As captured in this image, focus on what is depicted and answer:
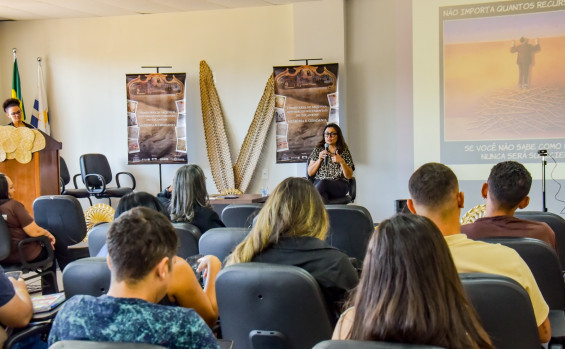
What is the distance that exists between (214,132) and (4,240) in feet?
13.2

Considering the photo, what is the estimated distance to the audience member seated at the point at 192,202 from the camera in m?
3.31

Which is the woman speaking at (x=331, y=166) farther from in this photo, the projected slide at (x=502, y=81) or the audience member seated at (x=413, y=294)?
the audience member seated at (x=413, y=294)

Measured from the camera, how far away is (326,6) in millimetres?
6816

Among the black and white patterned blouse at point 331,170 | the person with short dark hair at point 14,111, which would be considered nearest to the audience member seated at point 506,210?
the black and white patterned blouse at point 331,170

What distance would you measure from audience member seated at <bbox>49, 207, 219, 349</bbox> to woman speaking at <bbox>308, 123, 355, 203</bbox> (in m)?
3.85

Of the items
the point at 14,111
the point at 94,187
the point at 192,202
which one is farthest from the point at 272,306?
the point at 94,187

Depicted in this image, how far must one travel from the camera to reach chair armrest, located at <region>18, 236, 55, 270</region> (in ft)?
12.7

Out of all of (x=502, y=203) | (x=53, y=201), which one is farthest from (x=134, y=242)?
(x=53, y=201)

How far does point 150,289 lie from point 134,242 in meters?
0.13

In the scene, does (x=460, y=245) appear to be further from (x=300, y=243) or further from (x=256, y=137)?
(x=256, y=137)

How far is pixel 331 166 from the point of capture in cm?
545

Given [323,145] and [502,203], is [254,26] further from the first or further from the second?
[502,203]

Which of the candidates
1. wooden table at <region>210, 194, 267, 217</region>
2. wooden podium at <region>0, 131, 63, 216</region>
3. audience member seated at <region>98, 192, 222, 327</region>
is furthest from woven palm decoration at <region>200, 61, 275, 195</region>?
audience member seated at <region>98, 192, 222, 327</region>

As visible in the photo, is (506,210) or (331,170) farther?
(331,170)
